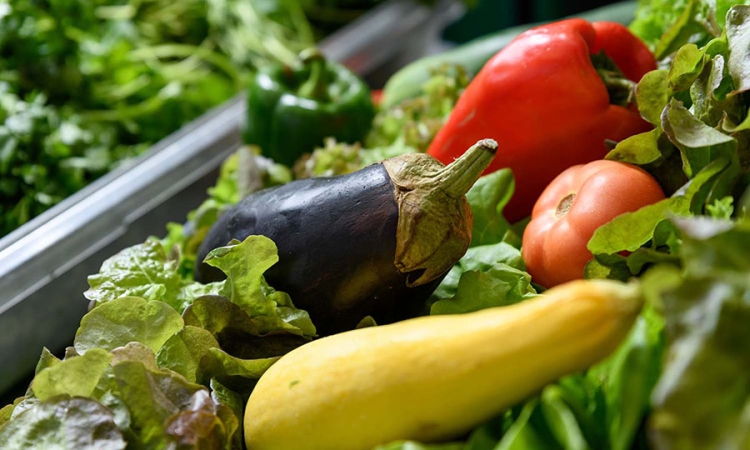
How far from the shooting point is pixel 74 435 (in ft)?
2.17

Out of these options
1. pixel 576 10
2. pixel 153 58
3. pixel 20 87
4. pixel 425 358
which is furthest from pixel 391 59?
pixel 425 358

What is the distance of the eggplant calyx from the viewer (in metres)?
0.80

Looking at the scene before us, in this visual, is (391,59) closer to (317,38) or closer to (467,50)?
(317,38)

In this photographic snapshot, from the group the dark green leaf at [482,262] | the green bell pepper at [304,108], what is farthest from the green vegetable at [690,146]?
the green bell pepper at [304,108]

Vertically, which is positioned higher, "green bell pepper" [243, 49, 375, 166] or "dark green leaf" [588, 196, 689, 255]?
"dark green leaf" [588, 196, 689, 255]

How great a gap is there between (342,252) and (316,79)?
88 cm

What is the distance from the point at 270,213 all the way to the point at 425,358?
1.19ft

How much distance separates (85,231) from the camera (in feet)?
4.42

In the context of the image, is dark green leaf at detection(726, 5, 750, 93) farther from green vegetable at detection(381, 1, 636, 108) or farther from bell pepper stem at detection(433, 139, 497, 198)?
green vegetable at detection(381, 1, 636, 108)

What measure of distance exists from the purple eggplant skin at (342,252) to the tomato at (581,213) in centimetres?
14

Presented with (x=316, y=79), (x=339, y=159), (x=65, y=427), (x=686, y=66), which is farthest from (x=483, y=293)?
(x=316, y=79)

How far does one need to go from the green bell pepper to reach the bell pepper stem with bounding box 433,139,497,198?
0.80m

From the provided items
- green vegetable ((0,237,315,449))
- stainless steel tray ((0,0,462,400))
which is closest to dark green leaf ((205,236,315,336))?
green vegetable ((0,237,315,449))

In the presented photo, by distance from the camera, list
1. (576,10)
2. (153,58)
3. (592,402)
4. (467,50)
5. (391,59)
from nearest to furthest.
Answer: (592,402) → (467,50) → (153,58) → (391,59) → (576,10)
